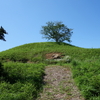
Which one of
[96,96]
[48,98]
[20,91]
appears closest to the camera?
[96,96]

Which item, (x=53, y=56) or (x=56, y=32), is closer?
(x=53, y=56)

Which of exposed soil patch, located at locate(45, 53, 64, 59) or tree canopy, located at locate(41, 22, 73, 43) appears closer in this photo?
exposed soil patch, located at locate(45, 53, 64, 59)

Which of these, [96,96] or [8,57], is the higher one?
[8,57]

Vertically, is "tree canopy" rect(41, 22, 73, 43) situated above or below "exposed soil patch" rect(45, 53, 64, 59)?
above

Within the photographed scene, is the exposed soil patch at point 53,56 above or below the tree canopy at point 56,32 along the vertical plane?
below

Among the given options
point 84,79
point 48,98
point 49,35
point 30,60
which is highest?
point 49,35

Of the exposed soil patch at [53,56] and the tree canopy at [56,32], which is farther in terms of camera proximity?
the tree canopy at [56,32]

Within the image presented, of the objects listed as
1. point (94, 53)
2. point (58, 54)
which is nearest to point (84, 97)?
point (58, 54)

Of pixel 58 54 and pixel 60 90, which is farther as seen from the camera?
pixel 58 54

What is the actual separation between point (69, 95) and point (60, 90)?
0.93 m

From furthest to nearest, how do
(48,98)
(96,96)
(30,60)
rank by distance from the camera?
1. (30,60)
2. (48,98)
3. (96,96)

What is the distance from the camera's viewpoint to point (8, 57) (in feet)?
81.6

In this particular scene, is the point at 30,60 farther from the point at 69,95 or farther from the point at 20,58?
the point at 69,95

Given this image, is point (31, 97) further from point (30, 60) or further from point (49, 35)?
point (49, 35)
